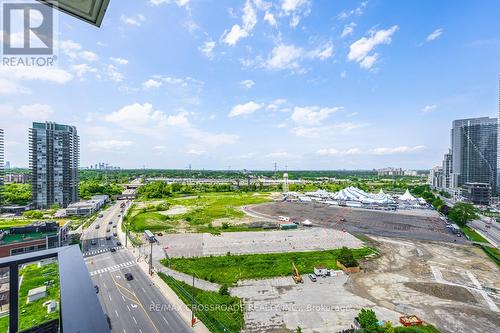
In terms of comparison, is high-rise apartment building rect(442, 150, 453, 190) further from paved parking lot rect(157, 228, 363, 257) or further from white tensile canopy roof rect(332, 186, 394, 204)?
paved parking lot rect(157, 228, 363, 257)

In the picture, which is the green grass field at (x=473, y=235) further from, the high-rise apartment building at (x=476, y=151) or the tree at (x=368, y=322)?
the high-rise apartment building at (x=476, y=151)

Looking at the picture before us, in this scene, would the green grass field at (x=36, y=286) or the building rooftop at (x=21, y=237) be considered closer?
the green grass field at (x=36, y=286)

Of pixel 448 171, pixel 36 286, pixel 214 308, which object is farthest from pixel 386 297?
pixel 448 171

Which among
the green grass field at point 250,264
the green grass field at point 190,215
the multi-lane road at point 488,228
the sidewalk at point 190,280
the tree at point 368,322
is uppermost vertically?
the tree at point 368,322

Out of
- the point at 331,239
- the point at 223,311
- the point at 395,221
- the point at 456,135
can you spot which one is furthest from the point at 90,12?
the point at 456,135

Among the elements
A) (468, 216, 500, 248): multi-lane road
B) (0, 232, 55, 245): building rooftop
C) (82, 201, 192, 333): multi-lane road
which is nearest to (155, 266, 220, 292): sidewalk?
Answer: (82, 201, 192, 333): multi-lane road

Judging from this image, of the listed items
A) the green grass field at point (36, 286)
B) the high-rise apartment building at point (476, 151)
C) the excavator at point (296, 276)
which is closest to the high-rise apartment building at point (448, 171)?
the high-rise apartment building at point (476, 151)
